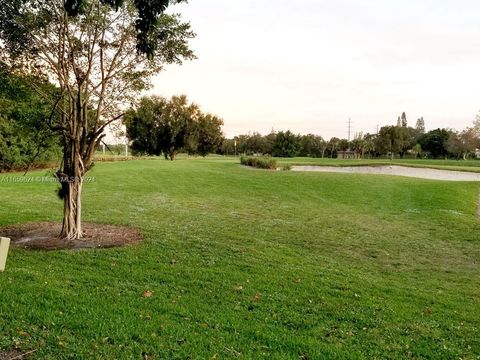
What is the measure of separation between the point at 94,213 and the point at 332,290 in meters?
9.31

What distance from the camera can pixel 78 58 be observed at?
31.8 feet

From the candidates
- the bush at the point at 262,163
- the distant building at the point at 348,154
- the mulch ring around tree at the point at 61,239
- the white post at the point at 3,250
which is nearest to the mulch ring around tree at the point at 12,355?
Result: the white post at the point at 3,250

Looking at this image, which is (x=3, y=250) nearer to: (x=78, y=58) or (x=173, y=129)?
(x=78, y=58)

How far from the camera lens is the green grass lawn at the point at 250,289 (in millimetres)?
4273

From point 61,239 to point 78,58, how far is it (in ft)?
14.2

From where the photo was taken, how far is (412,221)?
14.1 metres

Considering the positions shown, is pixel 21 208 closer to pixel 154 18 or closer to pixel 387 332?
pixel 154 18

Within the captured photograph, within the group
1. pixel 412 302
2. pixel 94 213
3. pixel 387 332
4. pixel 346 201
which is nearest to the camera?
pixel 387 332

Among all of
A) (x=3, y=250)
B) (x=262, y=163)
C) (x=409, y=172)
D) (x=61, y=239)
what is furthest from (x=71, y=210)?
(x=409, y=172)

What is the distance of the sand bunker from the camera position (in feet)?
108

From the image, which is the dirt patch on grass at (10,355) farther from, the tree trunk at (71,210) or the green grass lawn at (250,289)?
the tree trunk at (71,210)

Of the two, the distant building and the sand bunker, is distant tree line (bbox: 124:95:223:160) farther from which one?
the distant building

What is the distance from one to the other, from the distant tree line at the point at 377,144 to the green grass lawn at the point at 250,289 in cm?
6247

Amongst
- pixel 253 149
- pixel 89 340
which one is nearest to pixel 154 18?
pixel 89 340
